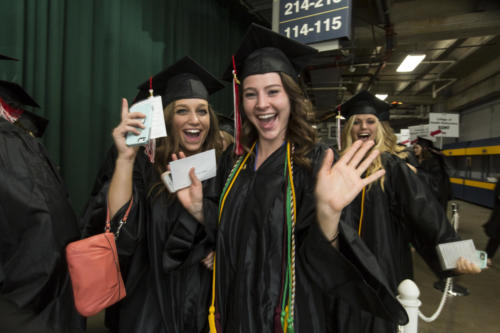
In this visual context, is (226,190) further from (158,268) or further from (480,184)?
(480,184)

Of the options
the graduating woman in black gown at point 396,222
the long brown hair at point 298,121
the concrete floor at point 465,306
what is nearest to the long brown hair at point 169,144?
the long brown hair at point 298,121

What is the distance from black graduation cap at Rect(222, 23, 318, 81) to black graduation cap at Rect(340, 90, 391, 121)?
1.59 meters

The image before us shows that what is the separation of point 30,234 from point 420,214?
2.39 m

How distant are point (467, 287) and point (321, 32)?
13.8 feet

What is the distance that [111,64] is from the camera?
3438mm

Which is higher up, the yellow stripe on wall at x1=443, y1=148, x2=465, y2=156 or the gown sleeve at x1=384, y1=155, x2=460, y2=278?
the yellow stripe on wall at x1=443, y1=148, x2=465, y2=156

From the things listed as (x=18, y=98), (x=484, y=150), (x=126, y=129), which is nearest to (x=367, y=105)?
(x=126, y=129)

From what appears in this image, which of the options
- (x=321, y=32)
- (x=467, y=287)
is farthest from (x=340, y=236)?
(x=467, y=287)

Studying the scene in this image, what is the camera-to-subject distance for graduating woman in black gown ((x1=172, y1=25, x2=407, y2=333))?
1.13m

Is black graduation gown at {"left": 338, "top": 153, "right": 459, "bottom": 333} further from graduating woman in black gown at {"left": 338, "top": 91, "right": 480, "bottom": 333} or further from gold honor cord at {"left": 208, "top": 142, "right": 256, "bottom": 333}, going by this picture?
gold honor cord at {"left": 208, "top": 142, "right": 256, "bottom": 333}

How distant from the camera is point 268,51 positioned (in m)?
1.48

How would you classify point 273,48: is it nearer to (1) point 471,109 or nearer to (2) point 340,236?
(2) point 340,236

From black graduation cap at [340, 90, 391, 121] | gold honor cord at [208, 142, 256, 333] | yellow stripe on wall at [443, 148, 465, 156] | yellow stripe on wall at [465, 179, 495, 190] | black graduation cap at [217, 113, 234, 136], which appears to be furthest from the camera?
yellow stripe on wall at [443, 148, 465, 156]

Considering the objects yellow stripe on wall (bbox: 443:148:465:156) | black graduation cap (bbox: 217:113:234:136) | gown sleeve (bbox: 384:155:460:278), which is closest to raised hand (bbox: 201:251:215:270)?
gown sleeve (bbox: 384:155:460:278)
